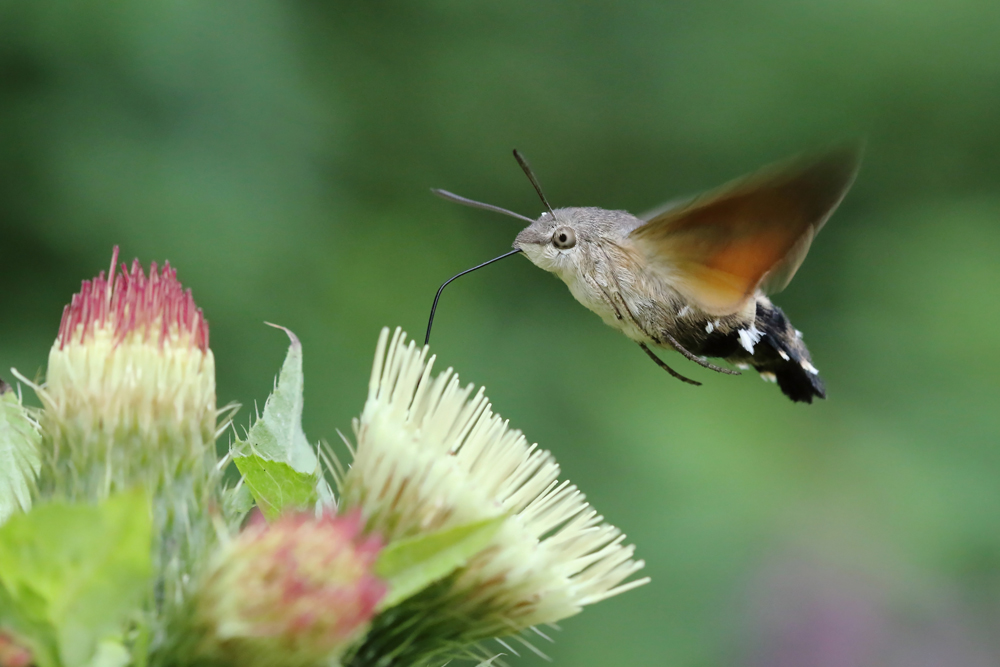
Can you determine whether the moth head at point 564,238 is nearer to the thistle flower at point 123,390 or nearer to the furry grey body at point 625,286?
the furry grey body at point 625,286

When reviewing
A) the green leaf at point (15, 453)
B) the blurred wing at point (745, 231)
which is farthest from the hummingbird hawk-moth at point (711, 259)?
the green leaf at point (15, 453)

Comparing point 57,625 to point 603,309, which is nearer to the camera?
point 57,625

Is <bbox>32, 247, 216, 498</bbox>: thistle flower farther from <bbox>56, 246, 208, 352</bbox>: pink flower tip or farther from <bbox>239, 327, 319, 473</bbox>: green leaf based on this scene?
<bbox>239, 327, 319, 473</bbox>: green leaf

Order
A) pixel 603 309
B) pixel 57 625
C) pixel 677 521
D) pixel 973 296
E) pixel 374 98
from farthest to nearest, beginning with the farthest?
pixel 374 98
pixel 973 296
pixel 677 521
pixel 603 309
pixel 57 625

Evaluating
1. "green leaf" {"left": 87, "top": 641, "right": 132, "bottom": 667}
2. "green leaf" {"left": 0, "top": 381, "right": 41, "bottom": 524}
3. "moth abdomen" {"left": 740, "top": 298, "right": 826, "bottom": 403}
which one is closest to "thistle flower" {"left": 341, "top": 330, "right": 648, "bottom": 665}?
"green leaf" {"left": 87, "top": 641, "right": 132, "bottom": 667}

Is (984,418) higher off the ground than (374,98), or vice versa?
(374,98)

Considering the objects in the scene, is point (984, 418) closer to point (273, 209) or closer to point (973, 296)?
point (973, 296)

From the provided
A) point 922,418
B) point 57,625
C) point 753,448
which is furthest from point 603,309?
point 922,418

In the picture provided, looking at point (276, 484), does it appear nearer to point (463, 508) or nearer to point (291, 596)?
point (463, 508)

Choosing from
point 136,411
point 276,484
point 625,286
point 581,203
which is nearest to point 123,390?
point 136,411
